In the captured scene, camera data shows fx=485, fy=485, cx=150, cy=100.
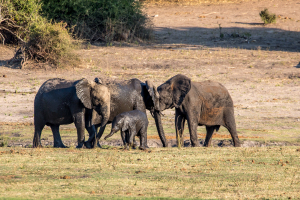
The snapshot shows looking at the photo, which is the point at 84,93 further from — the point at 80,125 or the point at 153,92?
the point at 153,92

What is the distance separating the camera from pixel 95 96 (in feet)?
37.8

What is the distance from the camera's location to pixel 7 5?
22.8 m

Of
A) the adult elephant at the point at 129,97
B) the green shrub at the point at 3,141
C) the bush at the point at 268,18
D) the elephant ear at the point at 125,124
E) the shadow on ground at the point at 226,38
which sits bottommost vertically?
the green shrub at the point at 3,141

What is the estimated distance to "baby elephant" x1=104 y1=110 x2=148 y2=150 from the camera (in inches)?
429

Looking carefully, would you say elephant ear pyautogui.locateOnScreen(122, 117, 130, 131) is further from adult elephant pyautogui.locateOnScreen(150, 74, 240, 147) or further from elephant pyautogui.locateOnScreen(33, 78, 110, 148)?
adult elephant pyautogui.locateOnScreen(150, 74, 240, 147)

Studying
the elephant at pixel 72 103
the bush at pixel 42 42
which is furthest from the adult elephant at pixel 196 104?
the bush at pixel 42 42

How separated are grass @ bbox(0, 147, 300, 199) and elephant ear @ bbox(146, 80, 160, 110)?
2132mm

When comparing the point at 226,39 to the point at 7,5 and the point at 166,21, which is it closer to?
the point at 166,21

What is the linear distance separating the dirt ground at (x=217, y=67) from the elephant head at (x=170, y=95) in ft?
6.27

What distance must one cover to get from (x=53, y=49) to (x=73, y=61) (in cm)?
106

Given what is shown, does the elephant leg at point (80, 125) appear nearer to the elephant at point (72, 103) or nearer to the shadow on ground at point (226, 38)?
the elephant at point (72, 103)

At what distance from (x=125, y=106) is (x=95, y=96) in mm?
898

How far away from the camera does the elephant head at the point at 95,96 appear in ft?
37.4

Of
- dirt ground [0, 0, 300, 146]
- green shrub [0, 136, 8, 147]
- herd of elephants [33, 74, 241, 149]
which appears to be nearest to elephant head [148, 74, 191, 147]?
herd of elephants [33, 74, 241, 149]
